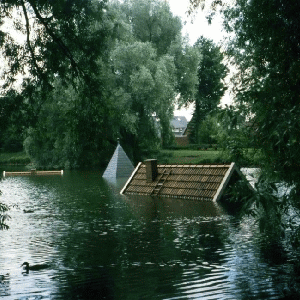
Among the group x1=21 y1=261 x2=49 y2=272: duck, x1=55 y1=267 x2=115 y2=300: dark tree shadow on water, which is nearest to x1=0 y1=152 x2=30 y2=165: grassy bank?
x1=21 y1=261 x2=49 y2=272: duck

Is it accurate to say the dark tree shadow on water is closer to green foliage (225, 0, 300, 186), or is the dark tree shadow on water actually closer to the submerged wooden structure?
green foliage (225, 0, 300, 186)

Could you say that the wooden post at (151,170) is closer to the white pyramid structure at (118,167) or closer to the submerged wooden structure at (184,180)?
the submerged wooden structure at (184,180)

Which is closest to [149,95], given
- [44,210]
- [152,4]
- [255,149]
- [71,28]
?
[152,4]

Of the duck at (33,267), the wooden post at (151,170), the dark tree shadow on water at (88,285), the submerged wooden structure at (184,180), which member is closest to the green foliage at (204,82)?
the submerged wooden structure at (184,180)

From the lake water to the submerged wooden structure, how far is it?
214 cm

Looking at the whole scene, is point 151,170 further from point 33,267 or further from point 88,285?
point 88,285

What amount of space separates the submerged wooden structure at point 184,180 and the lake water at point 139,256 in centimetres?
214

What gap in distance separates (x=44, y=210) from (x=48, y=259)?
7.94 meters

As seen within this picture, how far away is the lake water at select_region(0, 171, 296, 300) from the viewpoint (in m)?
6.85

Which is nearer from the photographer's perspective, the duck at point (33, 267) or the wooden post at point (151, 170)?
the duck at point (33, 267)

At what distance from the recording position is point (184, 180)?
796 inches

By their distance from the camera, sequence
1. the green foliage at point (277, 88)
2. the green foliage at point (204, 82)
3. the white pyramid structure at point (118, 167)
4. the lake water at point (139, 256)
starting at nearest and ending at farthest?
1. the green foliage at point (277, 88)
2. the lake water at point (139, 256)
3. the white pyramid structure at point (118, 167)
4. the green foliage at point (204, 82)

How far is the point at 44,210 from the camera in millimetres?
16812

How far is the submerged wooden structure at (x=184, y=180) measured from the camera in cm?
1838
